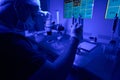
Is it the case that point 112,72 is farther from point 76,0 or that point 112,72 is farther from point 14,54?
point 76,0

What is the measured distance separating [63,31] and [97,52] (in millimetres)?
939

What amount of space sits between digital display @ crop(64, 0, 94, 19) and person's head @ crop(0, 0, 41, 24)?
0.97m

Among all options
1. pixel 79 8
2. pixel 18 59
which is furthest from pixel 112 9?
pixel 18 59

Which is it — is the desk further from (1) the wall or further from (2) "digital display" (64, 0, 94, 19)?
(2) "digital display" (64, 0, 94, 19)

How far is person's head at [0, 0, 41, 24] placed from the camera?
673 mm

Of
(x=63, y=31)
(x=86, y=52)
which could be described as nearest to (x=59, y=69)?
(x=86, y=52)

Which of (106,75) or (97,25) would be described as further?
(97,25)

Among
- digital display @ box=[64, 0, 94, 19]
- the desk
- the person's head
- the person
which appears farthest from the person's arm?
digital display @ box=[64, 0, 94, 19]

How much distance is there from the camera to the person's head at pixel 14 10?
2.21 feet

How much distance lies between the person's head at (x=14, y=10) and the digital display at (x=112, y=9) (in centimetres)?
96

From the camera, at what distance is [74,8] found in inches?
70.5

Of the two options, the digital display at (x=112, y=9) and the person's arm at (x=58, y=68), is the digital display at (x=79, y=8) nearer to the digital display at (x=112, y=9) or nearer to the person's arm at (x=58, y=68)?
the digital display at (x=112, y=9)

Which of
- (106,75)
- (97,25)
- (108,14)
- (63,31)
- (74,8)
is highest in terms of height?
(74,8)

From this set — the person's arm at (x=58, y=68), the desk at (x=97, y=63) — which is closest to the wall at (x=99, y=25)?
the desk at (x=97, y=63)
